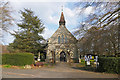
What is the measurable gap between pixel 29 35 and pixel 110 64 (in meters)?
20.8

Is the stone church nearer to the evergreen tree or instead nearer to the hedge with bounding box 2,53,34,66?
the evergreen tree

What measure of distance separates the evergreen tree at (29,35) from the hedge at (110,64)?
18826 millimetres

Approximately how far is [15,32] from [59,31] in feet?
37.6

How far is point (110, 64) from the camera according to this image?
11.6 metres

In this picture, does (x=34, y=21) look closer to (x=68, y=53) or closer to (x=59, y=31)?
(x=59, y=31)

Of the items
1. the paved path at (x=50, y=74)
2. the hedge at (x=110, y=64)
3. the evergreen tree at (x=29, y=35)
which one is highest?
the evergreen tree at (x=29, y=35)

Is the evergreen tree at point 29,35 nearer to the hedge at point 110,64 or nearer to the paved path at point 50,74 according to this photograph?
the paved path at point 50,74

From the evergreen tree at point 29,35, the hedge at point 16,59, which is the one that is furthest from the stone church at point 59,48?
the hedge at point 16,59

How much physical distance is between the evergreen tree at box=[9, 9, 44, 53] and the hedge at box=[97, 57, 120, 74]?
18.8 metres

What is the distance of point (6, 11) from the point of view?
1327 centimetres

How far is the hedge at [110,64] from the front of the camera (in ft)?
36.3

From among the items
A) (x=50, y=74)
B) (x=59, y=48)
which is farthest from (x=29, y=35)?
(x=50, y=74)

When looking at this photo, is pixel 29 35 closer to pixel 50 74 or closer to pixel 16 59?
pixel 16 59

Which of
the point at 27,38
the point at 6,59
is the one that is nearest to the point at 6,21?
the point at 6,59
